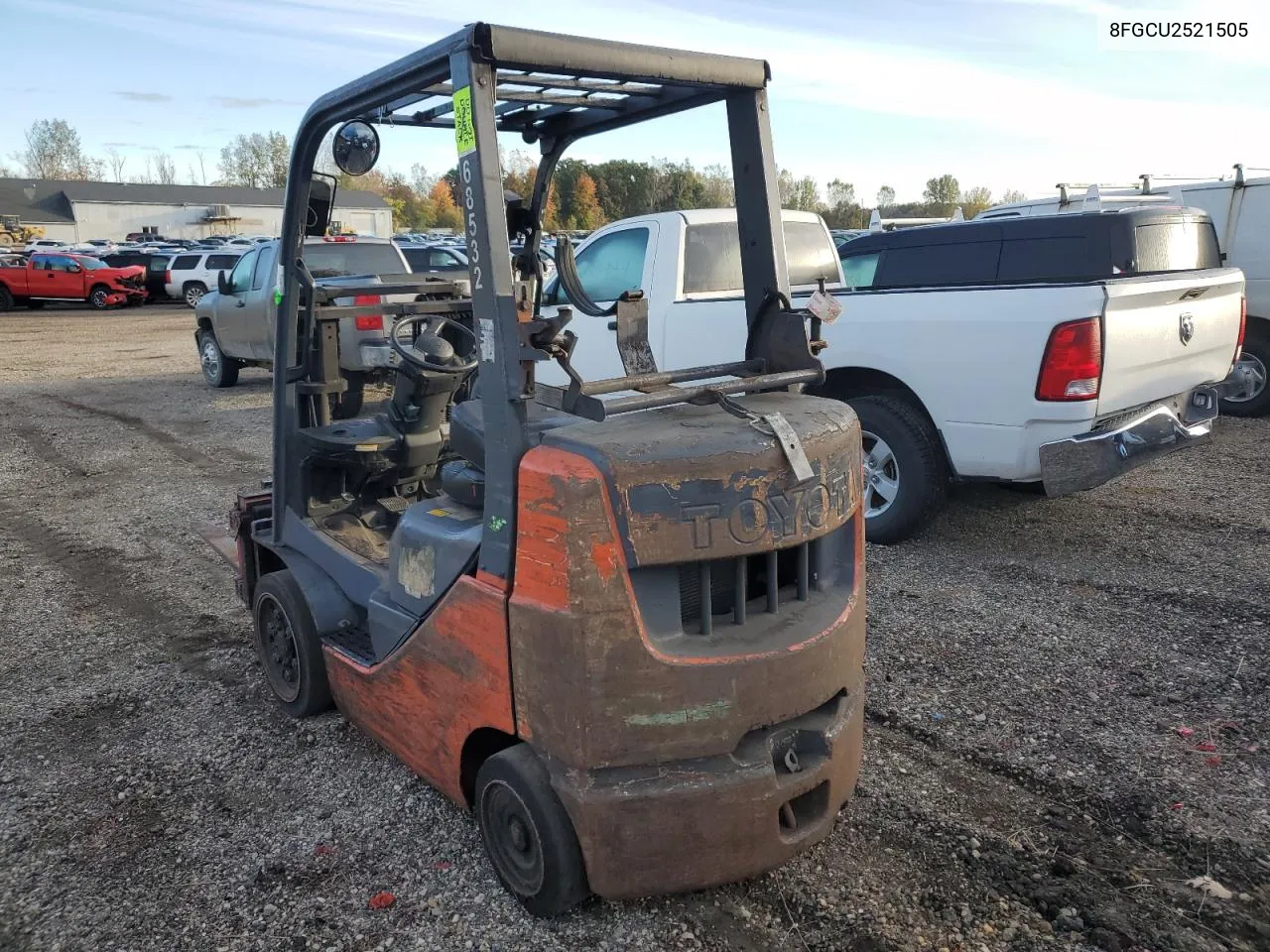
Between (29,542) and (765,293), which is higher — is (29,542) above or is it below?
below

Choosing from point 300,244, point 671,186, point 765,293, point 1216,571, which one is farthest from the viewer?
point 671,186

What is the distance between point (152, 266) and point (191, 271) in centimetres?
177

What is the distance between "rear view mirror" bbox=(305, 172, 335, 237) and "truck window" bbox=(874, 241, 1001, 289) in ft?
15.9

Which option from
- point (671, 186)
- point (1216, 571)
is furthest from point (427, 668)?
point (671, 186)

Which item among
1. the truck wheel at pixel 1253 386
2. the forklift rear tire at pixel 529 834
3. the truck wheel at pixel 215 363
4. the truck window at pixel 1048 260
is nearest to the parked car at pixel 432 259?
the truck wheel at pixel 215 363

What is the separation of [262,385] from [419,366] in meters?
10.6

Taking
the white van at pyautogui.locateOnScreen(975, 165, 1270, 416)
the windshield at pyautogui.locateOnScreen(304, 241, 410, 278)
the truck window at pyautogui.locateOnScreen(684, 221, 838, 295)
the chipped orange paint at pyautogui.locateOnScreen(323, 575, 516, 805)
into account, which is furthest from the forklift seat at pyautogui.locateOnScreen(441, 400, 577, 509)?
the windshield at pyautogui.locateOnScreen(304, 241, 410, 278)

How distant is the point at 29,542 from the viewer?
6504mm

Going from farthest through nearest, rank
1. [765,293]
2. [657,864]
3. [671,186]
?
[671,186]
[765,293]
[657,864]

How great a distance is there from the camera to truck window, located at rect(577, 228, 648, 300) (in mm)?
7090

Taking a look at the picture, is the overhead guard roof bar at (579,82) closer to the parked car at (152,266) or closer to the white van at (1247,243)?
the white van at (1247,243)

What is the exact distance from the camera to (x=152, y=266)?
30234mm

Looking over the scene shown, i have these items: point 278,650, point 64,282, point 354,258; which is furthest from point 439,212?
point 278,650

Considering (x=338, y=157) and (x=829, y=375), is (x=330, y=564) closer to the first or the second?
(x=338, y=157)
